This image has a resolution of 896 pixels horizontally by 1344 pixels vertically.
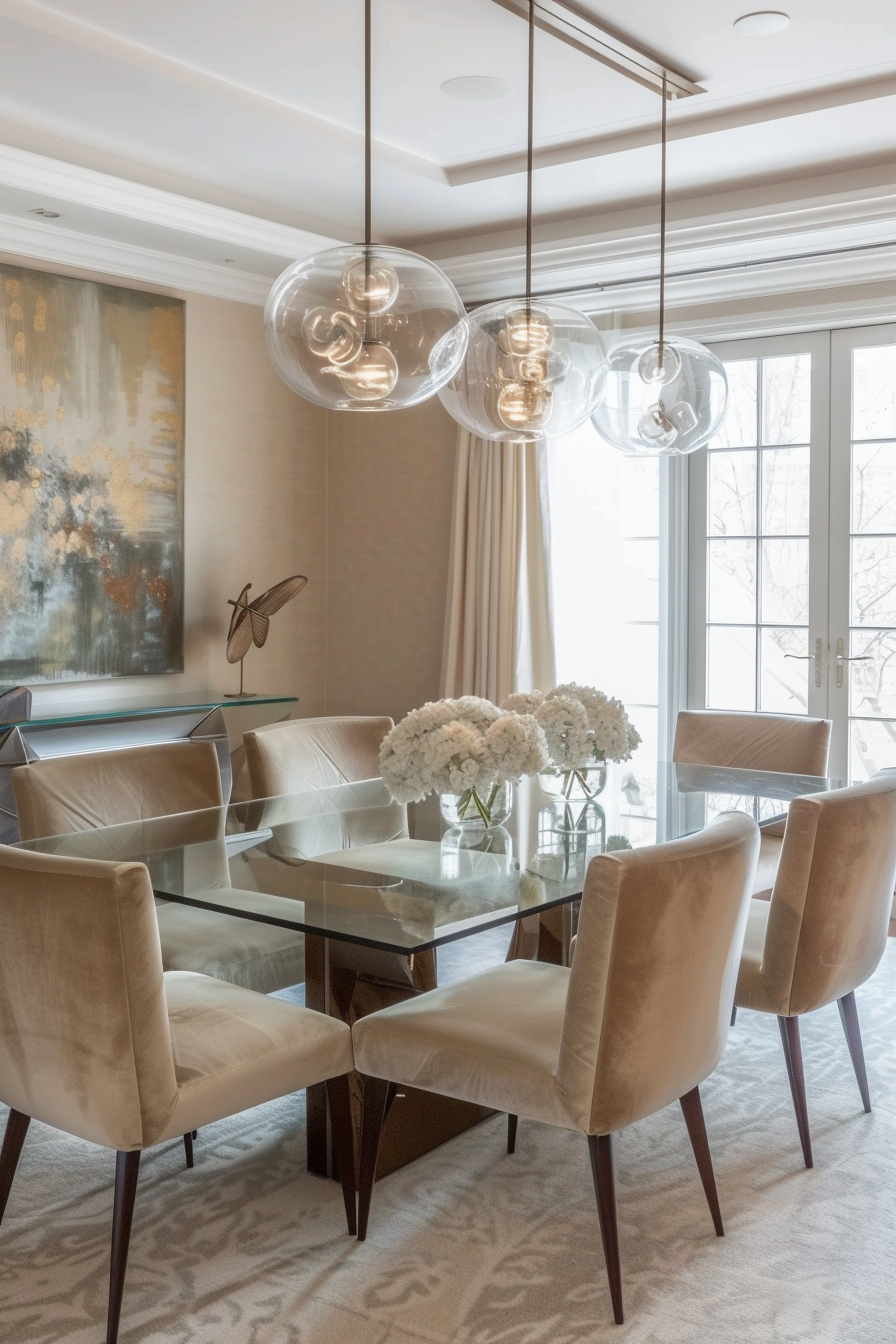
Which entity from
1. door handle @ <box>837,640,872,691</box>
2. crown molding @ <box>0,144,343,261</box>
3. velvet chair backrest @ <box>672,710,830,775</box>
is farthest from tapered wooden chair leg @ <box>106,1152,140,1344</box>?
door handle @ <box>837,640,872,691</box>

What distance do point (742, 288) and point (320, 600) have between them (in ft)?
8.27

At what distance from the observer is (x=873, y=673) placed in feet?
16.7

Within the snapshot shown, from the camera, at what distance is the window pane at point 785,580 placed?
5.25 m

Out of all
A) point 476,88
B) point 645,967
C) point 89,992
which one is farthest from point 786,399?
point 89,992

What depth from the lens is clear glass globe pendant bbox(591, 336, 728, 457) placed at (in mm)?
3043

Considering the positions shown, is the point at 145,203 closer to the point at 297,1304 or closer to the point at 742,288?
the point at 742,288

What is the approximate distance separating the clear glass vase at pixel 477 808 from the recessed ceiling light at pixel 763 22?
218cm

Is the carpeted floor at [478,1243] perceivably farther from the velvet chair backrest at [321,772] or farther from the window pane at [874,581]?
the window pane at [874,581]

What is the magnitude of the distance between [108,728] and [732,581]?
2.68 meters

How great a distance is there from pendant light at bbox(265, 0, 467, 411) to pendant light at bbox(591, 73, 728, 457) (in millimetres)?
892

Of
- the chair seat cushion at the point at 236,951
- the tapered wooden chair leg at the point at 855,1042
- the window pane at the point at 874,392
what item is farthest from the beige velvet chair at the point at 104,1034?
the window pane at the point at 874,392

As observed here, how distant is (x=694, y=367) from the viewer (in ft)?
10.00

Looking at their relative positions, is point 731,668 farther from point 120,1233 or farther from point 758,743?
point 120,1233

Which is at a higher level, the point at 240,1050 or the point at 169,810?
the point at 169,810
